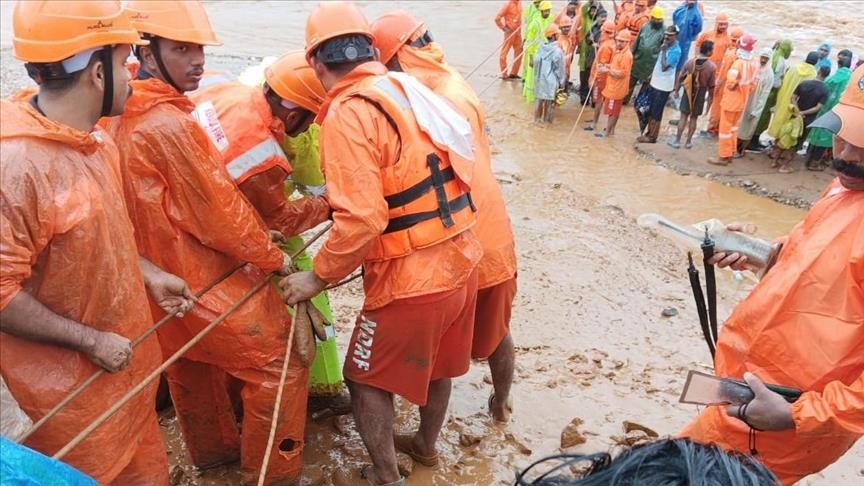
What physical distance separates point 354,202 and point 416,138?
39 cm

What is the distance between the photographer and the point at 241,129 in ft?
10.1

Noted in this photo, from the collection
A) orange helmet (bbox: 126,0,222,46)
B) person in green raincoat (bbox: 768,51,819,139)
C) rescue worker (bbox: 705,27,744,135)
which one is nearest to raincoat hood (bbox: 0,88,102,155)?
orange helmet (bbox: 126,0,222,46)

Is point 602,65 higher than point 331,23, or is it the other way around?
point 331,23

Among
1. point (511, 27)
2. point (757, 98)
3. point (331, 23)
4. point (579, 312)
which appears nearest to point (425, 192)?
point (331, 23)

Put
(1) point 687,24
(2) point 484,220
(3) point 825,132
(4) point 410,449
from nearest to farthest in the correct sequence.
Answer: (2) point 484,220
(4) point 410,449
(3) point 825,132
(1) point 687,24

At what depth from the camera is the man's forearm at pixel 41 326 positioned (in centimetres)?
201

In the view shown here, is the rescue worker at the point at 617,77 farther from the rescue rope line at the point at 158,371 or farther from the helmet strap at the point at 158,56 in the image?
the helmet strap at the point at 158,56

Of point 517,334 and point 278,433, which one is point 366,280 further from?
point 517,334

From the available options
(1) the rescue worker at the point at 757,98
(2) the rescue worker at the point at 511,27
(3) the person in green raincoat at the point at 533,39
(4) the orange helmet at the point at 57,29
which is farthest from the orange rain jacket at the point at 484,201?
(2) the rescue worker at the point at 511,27

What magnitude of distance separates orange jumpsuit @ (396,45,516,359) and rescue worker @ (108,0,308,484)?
99 centimetres

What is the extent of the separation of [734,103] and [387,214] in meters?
8.31

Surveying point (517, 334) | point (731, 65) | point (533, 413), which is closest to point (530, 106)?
point (731, 65)

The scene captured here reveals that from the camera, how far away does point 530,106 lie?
12.0 meters

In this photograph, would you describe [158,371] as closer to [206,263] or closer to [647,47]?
[206,263]
